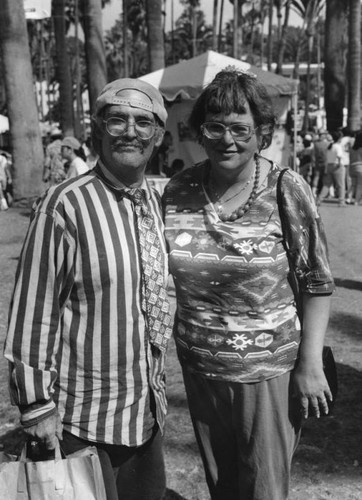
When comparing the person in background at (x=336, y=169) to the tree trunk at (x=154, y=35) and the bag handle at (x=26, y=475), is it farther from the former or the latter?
the bag handle at (x=26, y=475)

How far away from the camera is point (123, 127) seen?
2.21 metres

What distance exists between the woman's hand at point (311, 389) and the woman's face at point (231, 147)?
2.57 feet

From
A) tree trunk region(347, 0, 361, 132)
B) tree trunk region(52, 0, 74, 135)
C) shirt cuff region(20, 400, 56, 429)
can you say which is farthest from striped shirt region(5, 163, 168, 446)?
tree trunk region(52, 0, 74, 135)

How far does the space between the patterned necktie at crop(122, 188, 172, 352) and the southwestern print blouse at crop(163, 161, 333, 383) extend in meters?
0.16

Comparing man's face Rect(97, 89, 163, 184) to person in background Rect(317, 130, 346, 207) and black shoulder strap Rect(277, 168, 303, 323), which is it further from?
person in background Rect(317, 130, 346, 207)

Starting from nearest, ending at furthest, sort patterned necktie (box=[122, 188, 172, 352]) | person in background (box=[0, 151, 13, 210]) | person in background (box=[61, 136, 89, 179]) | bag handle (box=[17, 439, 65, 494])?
bag handle (box=[17, 439, 65, 494]) → patterned necktie (box=[122, 188, 172, 352]) → person in background (box=[61, 136, 89, 179]) → person in background (box=[0, 151, 13, 210])

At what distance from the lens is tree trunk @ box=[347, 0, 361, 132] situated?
711 inches

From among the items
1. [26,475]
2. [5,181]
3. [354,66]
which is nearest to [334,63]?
[354,66]

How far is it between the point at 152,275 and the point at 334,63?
2019cm

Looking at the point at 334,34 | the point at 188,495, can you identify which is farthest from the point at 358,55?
the point at 188,495

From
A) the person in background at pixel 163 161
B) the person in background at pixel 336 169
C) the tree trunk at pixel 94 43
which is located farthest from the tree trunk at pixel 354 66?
the tree trunk at pixel 94 43

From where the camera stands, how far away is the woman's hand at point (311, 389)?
7.97ft

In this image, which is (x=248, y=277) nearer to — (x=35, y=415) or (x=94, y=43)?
(x=35, y=415)

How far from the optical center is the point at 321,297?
2414 millimetres
